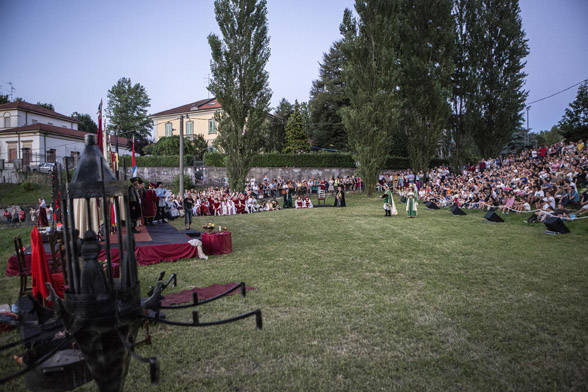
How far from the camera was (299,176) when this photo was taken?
120ft

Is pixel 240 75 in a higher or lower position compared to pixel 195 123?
lower

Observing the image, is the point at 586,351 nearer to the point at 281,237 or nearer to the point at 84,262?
the point at 84,262

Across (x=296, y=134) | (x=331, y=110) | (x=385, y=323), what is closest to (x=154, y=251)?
(x=385, y=323)

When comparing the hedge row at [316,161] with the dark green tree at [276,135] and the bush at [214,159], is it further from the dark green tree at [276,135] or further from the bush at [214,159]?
the dark green tree at [276,135]

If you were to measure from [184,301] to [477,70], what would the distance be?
34.0 meters

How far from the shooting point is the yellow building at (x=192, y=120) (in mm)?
55250

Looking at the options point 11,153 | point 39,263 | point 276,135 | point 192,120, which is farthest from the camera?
point 192,120

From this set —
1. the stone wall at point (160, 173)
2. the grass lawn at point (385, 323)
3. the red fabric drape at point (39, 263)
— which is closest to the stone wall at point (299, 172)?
the stone wall at point (160, 173)

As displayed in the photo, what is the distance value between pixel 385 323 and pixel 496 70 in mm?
33529

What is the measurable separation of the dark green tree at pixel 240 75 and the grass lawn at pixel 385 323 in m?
17.0

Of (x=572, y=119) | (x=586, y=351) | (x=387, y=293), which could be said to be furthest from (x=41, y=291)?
(x=572, y=119)

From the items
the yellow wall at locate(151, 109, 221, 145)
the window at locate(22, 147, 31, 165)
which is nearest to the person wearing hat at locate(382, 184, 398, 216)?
the window at locate(22, 147, 31, 165)

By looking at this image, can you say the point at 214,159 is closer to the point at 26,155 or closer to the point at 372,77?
the point at 372,77

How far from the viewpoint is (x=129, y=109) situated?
62.5 meters
